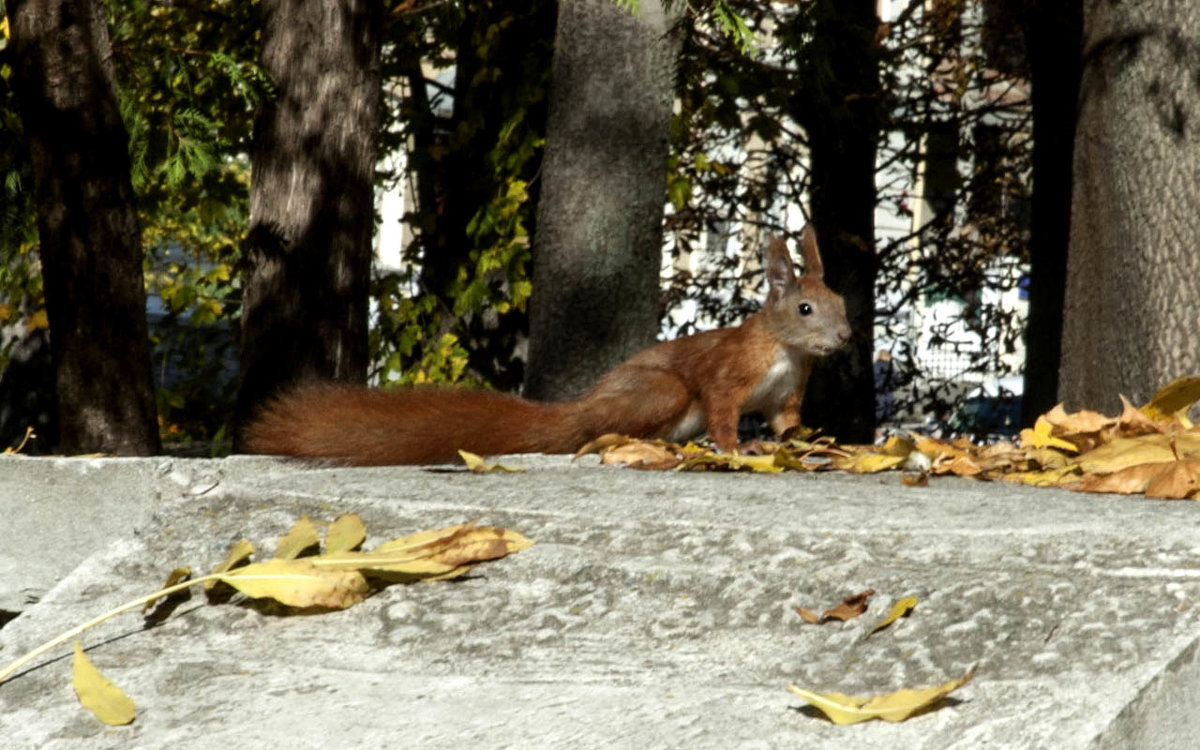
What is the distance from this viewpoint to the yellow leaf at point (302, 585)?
2.29 metres

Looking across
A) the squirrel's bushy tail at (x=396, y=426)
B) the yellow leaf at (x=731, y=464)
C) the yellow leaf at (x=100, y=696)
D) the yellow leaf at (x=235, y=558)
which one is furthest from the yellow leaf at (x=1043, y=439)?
the yellow leaf at (x=100, y=696)

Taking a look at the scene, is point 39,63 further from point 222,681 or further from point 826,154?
point 826,154

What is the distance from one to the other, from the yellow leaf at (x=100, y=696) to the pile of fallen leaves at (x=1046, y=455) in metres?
1.67

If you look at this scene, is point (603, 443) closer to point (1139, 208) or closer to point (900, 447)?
point (900, 447)

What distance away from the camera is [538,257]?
543 cm

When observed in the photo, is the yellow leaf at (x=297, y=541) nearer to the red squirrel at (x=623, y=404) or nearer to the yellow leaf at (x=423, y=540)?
the yellow leaf at (x=423, y=540)

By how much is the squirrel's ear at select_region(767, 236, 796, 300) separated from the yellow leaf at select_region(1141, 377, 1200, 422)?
1.25 m

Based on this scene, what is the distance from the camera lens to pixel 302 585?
2299 mm

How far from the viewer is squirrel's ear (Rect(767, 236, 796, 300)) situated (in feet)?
15.6

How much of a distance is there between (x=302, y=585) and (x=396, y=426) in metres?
1.24

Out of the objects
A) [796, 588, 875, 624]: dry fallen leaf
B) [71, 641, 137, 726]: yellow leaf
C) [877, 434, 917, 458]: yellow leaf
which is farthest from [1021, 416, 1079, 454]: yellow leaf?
[71, 641, 137, 726]: yellow leaf

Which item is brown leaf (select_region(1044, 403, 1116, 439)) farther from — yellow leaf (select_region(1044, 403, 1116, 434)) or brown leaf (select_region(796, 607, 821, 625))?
brown leaf (select_region(796, 607, 821, 625))

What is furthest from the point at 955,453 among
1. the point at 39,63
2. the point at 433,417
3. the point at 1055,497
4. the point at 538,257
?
the point at 39,63

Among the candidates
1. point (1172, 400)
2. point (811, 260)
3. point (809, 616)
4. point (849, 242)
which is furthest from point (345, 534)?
point (849, 242)
